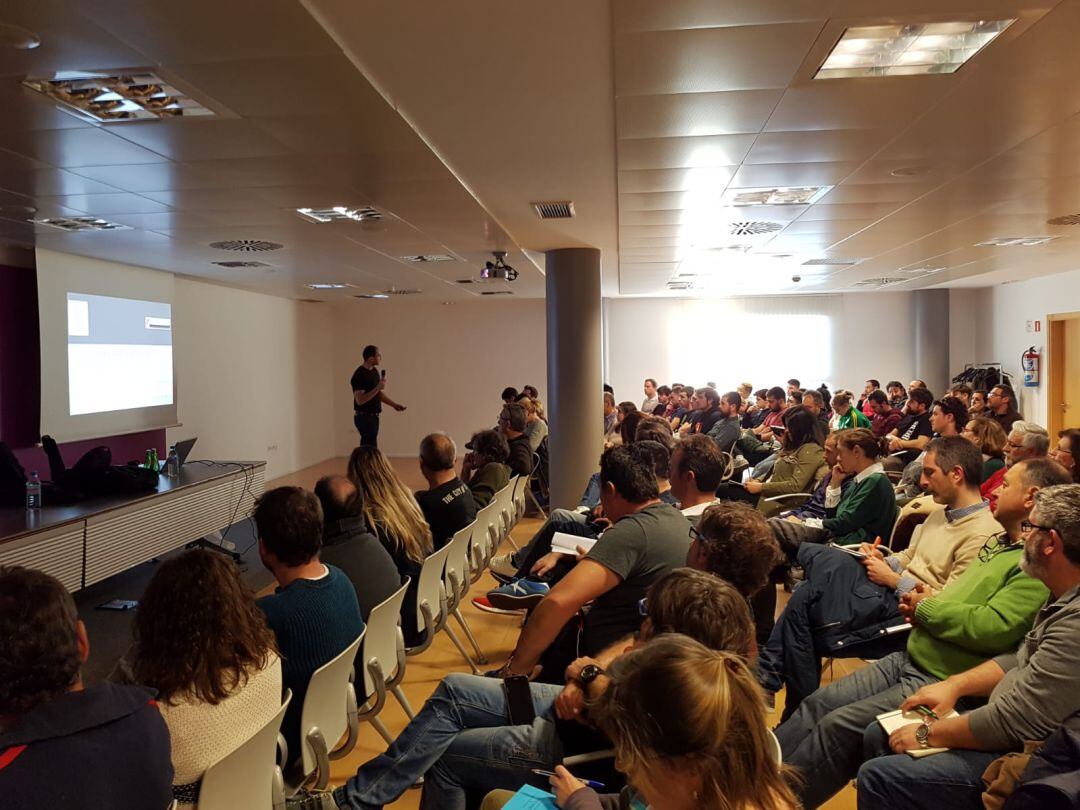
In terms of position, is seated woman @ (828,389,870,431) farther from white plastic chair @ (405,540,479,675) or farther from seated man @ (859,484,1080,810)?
seated man @ (859,484,1080,810)

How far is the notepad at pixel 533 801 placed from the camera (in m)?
1.64

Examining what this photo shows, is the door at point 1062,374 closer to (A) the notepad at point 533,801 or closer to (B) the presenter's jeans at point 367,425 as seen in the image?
(B) the presenter's jeans at point 367,425

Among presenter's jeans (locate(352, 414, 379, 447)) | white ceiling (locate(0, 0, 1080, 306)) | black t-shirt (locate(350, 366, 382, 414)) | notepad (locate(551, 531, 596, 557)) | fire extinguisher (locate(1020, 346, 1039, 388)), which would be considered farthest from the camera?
fire extinguisher (locate(1020, 346, 1039, 388))

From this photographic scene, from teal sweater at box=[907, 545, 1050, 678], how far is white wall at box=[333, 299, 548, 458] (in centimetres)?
1244

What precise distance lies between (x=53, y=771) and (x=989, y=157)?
5.05m

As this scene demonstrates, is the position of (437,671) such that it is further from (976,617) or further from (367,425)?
(367,425)

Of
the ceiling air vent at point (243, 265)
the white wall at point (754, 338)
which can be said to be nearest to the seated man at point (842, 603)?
the ceiling air vent at point (243, 265)

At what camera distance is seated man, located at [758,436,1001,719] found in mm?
2811

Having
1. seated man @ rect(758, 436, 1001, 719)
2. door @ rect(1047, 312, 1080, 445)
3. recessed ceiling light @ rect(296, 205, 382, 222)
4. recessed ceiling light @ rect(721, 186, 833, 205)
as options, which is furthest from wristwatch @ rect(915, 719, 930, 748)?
door @ rect(1047, 312, 1080, 445)

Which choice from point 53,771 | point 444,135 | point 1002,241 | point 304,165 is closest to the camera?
point 53,771

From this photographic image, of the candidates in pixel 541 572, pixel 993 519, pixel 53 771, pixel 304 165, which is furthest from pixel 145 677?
pixel 304 165

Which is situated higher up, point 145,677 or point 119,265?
point 119,265

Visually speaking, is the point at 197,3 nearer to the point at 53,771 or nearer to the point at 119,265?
the point at 53,771

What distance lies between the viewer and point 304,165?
169 inches
